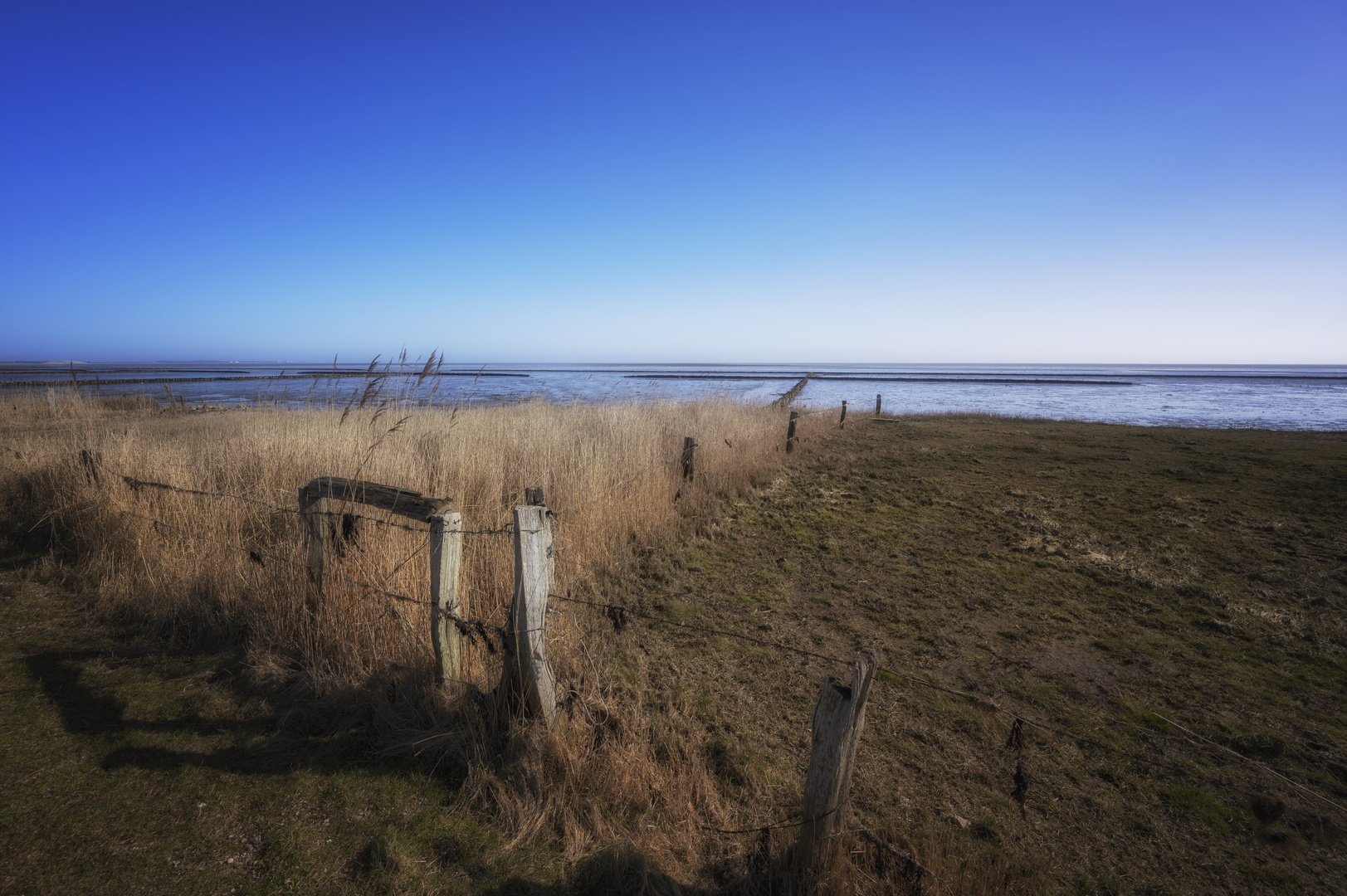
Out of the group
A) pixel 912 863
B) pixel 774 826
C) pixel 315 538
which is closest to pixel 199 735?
pixel 315 538

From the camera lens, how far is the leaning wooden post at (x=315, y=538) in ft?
11.8

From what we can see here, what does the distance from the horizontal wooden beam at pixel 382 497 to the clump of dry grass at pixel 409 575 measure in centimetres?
38

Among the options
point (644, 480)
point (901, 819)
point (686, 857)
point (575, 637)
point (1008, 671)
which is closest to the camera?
point (686, 857)

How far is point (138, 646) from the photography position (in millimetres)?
3924

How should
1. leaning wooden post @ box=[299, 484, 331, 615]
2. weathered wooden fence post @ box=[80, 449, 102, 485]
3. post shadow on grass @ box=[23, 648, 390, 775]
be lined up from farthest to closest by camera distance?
weathered wooden fence post @ box=[80, 449, 102, 485]
leaning wooden post @ box=[299, 484, 331, 615]
post shadow on grass @ box=[23, 648, 390, 775]

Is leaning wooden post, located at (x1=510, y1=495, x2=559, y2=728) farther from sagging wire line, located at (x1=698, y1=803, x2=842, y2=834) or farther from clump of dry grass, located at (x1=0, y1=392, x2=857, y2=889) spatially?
sagging wire line, located at (x1=698, y1=803, x2=842, y2=834)

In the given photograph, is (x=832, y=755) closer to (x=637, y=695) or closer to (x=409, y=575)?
(x=637, y=695)

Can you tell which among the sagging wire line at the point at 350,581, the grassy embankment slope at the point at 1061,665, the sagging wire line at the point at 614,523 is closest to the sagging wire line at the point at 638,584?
the grassy embankment slope at the point at 1061,665

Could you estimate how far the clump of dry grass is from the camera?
8.94ft

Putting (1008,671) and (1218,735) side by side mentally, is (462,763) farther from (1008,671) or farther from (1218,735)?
(1218,735)

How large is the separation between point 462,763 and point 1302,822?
4399mm

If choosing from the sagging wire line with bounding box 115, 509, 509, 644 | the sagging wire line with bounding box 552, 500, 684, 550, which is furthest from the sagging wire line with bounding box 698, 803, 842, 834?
the sagging wire line with bounding box 552, 500, 684, 550

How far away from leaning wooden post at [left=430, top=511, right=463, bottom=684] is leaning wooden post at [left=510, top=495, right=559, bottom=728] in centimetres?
45

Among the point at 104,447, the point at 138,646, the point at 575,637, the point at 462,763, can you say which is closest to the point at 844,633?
the point at 575,637
